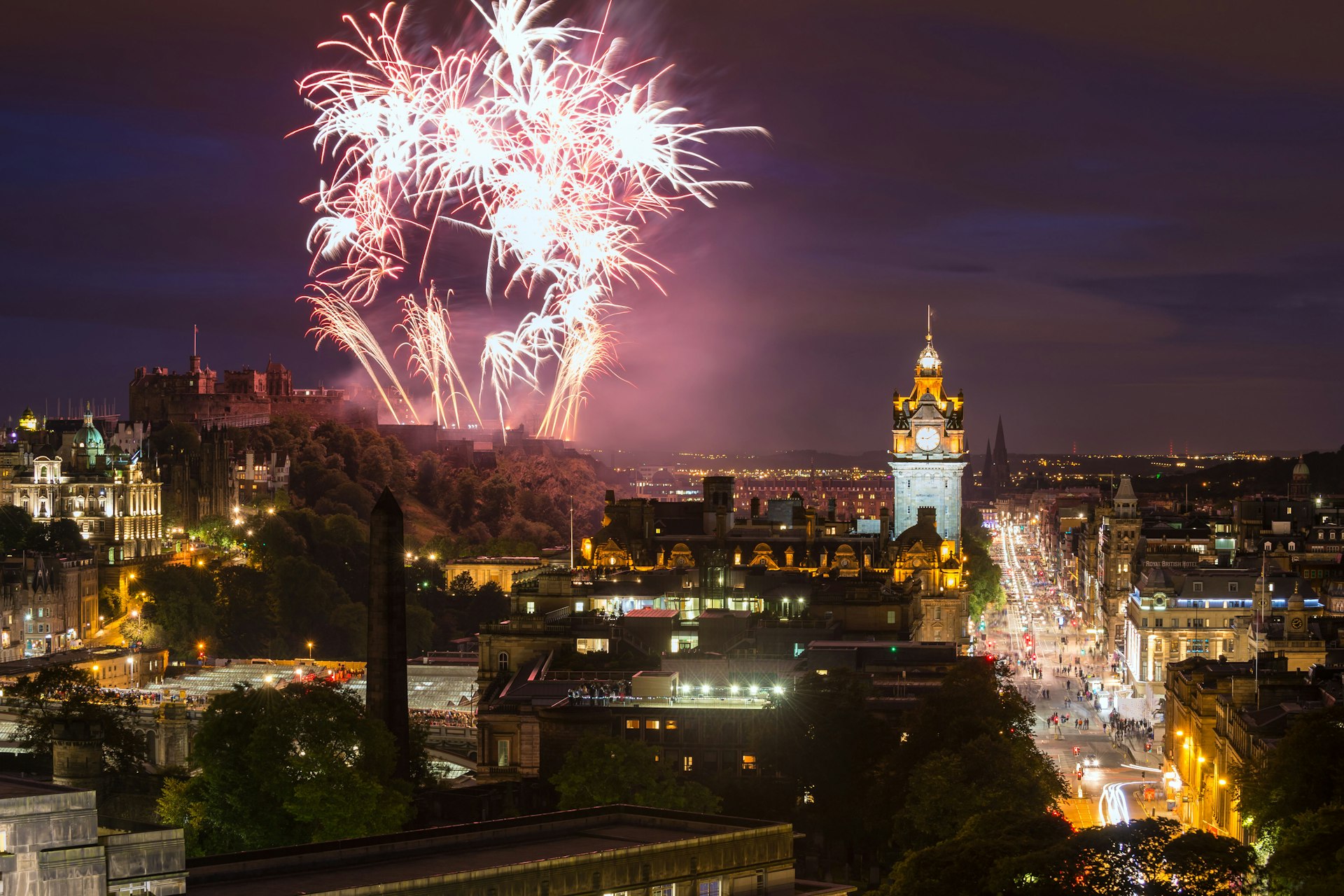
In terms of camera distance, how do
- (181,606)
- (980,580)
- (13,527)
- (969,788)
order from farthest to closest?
(980,580)
(13,527)
(181,606)
(969,788)

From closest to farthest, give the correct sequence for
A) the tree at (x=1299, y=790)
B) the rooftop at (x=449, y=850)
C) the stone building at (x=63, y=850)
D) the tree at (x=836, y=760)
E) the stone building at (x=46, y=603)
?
the stone building at (x=63, y=850)
the rooftop at (x=449, y=850)
the tree at (x=1299, y=790)
the tree at (x=836, y=760)
the stone building at (x=46, y=603)

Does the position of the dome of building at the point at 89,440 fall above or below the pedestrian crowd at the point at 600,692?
above

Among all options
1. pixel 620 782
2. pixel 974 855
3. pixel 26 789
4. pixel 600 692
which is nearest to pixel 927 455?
pixel 600 692

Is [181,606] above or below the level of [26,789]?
above

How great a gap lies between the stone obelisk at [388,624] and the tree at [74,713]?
13.3 meters

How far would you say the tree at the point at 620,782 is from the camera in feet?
227

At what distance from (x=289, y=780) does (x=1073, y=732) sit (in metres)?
46.9

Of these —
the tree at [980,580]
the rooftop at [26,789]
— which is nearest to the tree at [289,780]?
the rooftop at [26,789]

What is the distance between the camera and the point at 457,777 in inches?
3509

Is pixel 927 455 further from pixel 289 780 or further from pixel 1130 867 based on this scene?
pixel 1130 867

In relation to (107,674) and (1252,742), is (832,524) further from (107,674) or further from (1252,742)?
(1252,742)

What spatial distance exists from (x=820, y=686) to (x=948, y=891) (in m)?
34.2

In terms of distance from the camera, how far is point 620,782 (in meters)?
70.5

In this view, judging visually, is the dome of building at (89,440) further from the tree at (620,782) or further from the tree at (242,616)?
the tree at (620,782)
